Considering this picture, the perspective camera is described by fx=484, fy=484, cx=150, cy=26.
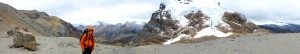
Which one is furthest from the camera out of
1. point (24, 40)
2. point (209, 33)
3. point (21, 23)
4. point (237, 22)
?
point (237, 22)

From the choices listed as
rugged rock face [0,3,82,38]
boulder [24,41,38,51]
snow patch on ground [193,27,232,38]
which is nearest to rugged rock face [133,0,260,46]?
snow patch on ground [193,27,232,38]

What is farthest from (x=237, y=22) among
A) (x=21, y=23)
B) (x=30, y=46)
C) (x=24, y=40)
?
(x=24, y=40)

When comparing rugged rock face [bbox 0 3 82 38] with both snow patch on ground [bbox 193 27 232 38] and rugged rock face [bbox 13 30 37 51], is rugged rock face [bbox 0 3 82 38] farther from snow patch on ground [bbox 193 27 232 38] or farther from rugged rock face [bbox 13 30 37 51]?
snow patch on ground [bbox 193 27 232 38]

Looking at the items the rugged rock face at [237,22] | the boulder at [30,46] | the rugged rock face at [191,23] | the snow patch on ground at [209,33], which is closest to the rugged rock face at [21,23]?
the boulder at [30,46]

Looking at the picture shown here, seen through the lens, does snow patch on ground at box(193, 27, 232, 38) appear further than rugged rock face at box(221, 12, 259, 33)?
No

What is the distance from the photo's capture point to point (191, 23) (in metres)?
132

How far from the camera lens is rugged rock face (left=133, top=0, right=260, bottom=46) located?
399ft

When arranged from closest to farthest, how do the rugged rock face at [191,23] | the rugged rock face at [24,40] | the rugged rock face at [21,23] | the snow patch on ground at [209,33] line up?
the rugged rock face at [24,40] → the rugged rock face at [21,23] → the snow patch on ground at [209,33] → the rugged rock face at [191,23]

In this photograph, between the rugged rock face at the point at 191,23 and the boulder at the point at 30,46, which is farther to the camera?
the rugged rock face at the point at 191,23

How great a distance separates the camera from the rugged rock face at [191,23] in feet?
399

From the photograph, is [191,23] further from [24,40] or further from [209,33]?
[24,40]

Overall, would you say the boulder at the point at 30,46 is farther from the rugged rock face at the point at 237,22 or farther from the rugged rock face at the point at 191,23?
the rugged rock face at the point at 237,22

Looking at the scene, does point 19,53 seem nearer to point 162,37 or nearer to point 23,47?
point 23,47

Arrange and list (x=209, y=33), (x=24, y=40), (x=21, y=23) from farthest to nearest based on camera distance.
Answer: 1. (x=209, y=33)
2. (x=21, y=23)
3. (x=24, y=40)
